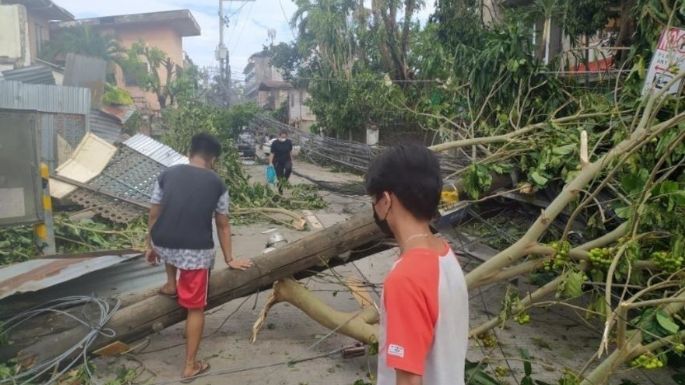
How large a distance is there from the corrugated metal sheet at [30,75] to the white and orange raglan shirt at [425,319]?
1364 cm

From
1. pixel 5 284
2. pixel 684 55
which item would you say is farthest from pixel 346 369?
pixel 684 55

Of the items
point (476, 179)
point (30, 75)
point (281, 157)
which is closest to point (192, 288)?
point (476, 179)

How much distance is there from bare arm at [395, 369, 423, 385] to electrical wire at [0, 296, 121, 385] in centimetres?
294

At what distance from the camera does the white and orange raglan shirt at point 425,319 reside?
1.36 meters

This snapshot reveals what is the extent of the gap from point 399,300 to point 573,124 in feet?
11.6

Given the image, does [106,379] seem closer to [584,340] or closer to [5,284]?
[5,284]

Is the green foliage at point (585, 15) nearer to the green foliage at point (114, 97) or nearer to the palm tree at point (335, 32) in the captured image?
the green foliage at point (114, 97)

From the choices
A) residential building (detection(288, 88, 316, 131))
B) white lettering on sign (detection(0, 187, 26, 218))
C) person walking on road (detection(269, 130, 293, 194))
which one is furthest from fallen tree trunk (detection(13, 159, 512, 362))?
residential building (detection(288, 88, 316, 131))

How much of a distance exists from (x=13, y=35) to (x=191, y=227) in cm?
1580

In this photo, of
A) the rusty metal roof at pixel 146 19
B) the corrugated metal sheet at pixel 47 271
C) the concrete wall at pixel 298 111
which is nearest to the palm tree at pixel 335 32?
the concrete wall at pixel 298 111

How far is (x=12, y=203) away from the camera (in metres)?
6.05

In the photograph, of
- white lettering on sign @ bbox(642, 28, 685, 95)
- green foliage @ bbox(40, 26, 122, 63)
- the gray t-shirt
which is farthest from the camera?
green foliage @ bbox(40, 26, 122, 63)

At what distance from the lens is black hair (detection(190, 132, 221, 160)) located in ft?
12.4

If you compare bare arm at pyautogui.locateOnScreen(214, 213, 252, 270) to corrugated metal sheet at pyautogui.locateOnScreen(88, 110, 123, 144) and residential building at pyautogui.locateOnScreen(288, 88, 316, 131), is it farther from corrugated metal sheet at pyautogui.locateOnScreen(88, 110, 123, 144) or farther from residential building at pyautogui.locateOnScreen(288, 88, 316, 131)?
residential building at pyautogui.locateOnScreen(288, 88, 316, 131)
